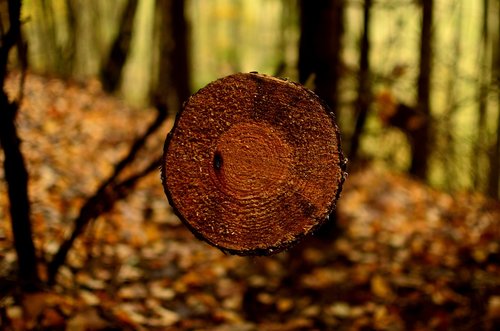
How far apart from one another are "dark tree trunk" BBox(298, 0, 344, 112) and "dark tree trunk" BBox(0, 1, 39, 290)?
111 inches

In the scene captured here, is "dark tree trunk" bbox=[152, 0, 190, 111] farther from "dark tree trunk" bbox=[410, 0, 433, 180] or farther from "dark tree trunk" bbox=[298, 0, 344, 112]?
"dark tree trunk" bbox=[298, 0, 344, 112]

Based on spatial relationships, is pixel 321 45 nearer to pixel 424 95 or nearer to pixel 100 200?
pixel 100 200

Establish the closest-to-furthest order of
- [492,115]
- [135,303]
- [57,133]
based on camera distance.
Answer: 1. [135,303]
2. [57,133]
3. [492,115]

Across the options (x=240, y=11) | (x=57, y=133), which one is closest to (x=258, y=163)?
(x=57, y=133)

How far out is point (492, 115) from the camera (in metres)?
10.8

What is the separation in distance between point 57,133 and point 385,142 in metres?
4.53

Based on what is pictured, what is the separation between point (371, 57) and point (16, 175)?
18.5ft

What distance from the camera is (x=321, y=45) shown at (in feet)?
15.6

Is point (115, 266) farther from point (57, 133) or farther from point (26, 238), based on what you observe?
point (57, 133)

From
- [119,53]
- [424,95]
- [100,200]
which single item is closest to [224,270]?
[100,200]

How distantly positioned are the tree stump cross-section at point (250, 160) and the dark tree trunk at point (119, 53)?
659cm

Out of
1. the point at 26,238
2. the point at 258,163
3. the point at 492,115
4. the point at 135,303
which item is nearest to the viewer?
the point at 258,163

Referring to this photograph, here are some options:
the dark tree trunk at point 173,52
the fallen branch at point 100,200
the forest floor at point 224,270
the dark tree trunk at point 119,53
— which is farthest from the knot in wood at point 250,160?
the dark tree trunk at point 173,52

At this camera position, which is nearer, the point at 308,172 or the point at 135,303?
the point at 308,172
